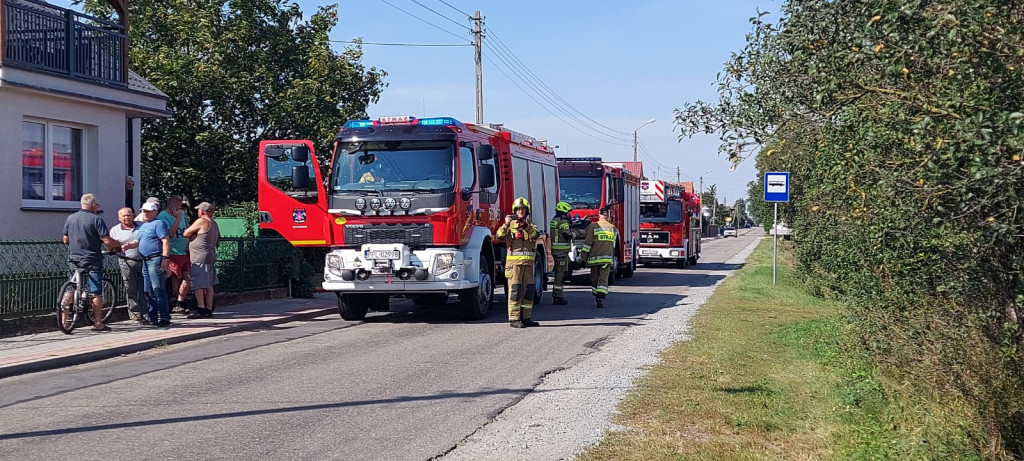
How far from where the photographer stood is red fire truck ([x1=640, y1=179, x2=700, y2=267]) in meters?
32.7

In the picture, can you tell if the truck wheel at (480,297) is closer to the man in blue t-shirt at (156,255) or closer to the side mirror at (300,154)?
the side mirror at (300,154)

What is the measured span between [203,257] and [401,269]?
3.05m

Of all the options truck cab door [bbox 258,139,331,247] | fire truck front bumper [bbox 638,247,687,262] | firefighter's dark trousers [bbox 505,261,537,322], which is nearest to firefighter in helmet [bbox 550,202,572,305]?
firefighter's dark trousers [bbox 505,261,537,322]

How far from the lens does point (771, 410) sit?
8.18m

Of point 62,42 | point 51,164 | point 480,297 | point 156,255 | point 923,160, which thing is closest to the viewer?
point 923,160

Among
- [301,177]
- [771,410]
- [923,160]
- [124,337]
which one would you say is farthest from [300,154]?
[923,160]

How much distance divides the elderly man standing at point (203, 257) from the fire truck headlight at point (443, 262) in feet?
11.4

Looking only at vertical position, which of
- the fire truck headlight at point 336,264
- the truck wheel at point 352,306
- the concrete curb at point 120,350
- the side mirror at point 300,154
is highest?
the side mirror at point 300,154

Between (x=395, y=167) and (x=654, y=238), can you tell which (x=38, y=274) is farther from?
(x=654, y=238)

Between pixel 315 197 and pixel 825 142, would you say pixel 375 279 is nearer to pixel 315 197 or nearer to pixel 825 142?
pixel 315 197

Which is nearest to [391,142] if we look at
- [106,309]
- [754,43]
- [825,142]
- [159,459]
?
[106,309]

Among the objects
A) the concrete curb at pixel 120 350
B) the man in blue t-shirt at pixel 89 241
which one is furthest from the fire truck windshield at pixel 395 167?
the man in blue t-shirt at pixel 89 241

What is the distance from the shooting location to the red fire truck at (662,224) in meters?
32.7

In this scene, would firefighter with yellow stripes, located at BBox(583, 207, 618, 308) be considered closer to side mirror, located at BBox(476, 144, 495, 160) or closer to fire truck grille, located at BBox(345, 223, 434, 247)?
side mirror, located at BBox(476, 144, 495, 160)
